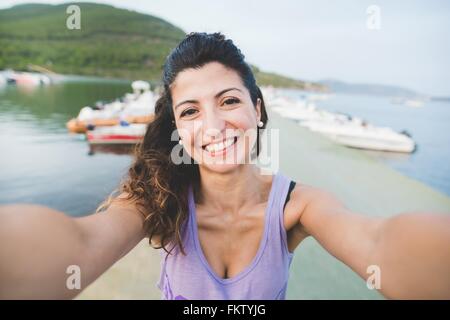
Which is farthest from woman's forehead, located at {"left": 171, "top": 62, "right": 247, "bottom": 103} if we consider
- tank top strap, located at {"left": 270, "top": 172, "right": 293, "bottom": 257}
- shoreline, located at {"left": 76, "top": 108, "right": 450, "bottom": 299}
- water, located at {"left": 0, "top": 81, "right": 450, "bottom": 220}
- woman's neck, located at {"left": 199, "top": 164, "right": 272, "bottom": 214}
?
water, located at {"left": 0, "top": 81, "right": 450, "bottom": 220}

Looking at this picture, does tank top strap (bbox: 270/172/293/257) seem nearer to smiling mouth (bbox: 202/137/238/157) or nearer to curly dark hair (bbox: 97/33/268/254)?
smiling mouth (bbox: 202/137/238/157)

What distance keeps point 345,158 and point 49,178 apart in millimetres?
9878

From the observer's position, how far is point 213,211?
65.2 inches

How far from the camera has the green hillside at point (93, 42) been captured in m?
74.2

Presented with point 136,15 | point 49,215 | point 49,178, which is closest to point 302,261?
point 49,215

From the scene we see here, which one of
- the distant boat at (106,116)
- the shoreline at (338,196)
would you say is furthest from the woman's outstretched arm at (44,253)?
the distant boat at (106,116)

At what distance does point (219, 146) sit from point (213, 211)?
34 centimetres

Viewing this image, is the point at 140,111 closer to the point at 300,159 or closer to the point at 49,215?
the point at 300,159

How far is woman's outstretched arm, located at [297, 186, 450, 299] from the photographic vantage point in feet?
2.55

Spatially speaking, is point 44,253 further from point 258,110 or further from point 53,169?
point 53,169

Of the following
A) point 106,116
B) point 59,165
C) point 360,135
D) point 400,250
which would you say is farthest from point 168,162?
point 360,135

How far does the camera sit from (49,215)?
2.87ft

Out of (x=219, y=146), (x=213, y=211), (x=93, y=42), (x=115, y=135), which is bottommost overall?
(x=115, y=135)

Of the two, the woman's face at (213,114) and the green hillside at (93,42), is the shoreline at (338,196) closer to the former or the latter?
the woman's face at (213,114)
